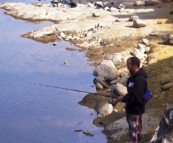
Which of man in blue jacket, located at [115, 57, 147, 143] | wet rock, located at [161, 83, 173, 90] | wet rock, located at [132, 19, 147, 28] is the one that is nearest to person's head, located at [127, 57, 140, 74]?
man in blue jacket, located at [115, 57, 147, 143]

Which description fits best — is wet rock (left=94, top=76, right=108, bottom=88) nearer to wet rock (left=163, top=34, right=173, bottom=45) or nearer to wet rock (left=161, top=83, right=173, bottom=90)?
wet rock (left=161, top=83, right=173, bottom=90)

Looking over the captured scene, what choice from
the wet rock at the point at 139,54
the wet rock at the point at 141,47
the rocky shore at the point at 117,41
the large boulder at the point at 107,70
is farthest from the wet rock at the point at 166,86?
the wet rock at the point at 141,47

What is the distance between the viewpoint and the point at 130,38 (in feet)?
54.4

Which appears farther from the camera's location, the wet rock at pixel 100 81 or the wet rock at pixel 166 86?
the wet rock at pixel 100 81

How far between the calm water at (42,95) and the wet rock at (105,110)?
285 millimetres

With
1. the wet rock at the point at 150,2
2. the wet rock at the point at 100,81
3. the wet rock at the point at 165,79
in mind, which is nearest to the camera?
the wet rock at the point at 165,79

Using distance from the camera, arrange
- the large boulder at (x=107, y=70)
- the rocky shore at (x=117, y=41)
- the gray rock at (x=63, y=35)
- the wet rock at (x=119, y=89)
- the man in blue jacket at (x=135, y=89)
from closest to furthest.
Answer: the man in blue jacket at (x=135, y=89), the rocky shore at (x=117, y=41), the wet rock at (x=119, y=89), the large boulder at (x=107, y=70), the gray rock at (x=63, y=35)

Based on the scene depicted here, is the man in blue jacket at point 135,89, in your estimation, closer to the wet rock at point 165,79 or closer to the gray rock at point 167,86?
the gray rock at point 167,86

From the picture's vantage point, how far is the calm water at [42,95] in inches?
368

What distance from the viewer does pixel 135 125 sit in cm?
632

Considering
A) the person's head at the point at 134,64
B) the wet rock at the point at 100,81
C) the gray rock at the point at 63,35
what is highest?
the person's head at the point at 134,64

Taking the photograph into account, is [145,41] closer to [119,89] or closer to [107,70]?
[107,70]

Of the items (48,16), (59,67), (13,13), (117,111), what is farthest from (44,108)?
(13,13)

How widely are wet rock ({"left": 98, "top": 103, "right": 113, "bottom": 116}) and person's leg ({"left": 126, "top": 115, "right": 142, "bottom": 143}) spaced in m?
3.38
